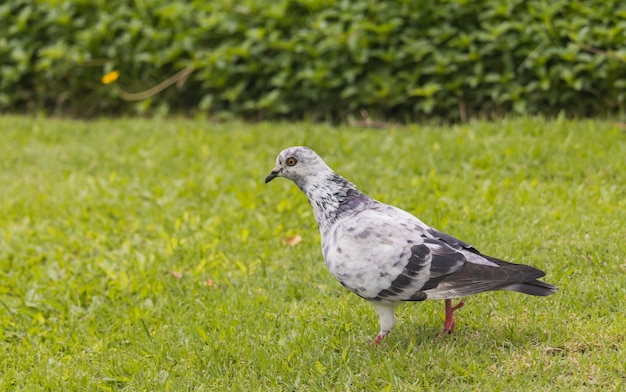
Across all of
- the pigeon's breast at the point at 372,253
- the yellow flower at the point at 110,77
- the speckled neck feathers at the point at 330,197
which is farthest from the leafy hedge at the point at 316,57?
the pigeon's breast at the point at 372,253

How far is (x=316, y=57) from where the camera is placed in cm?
819

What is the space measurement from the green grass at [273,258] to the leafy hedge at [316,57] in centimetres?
54

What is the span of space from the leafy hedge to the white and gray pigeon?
388 centimetres

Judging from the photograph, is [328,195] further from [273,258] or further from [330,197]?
[273,258]

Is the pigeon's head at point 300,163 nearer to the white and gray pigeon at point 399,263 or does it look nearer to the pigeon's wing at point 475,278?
the white and gray pigeon at point 399,263

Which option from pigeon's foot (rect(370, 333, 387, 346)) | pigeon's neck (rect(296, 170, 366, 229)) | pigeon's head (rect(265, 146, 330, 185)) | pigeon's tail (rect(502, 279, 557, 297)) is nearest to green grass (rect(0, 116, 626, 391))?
pigeon's foot (rect(370, 333, 387, 346))

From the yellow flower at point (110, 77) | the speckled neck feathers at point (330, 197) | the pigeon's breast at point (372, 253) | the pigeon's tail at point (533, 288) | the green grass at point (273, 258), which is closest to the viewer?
the pigeon's tail at point (533, 288)

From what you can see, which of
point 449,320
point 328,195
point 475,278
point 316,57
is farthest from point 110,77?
point 475,278

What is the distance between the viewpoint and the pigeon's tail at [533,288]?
360cm

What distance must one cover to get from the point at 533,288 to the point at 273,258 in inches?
89.7

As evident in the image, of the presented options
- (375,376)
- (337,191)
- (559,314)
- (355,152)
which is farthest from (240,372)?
(355,152)

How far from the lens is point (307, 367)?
3.98m

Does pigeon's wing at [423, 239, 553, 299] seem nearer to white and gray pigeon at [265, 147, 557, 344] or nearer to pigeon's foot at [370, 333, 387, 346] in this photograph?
white and gray pigeon at [265, 147, 557, 344]

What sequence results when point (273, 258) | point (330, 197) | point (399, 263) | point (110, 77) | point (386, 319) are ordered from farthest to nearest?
point (110, 77), point (273, 258), point (330, 197), point (386, 319), point (399, 263)
